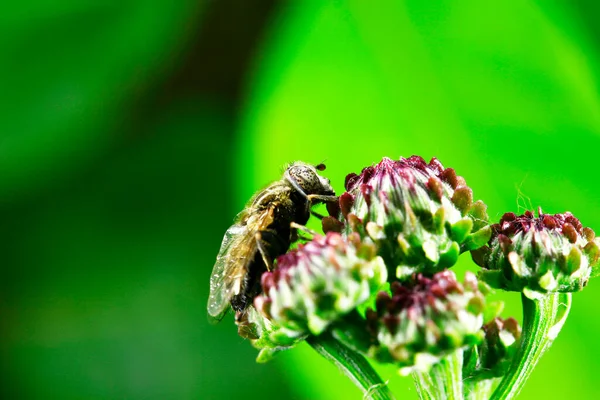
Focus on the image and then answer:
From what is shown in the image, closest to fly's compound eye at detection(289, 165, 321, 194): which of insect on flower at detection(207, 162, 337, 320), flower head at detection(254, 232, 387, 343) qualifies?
insect on flower at detection(207, 162, 337, 320)

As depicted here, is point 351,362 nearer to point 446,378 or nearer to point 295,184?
point 446,378

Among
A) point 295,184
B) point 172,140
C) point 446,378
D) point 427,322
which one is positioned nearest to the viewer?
point 427,322

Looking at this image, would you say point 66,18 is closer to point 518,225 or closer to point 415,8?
point 415,8

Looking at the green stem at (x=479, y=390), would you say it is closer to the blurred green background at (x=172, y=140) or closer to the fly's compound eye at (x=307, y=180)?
the fly's compound eye at (x=307, y=180)

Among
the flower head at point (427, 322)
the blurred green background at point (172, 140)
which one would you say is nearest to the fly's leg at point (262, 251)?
the flower head at point (427, 322)

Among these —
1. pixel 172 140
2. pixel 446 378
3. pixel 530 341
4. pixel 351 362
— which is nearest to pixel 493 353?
pixel 530 341

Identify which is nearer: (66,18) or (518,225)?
(518,225)

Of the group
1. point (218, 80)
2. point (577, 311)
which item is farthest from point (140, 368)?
point (577, 311)
